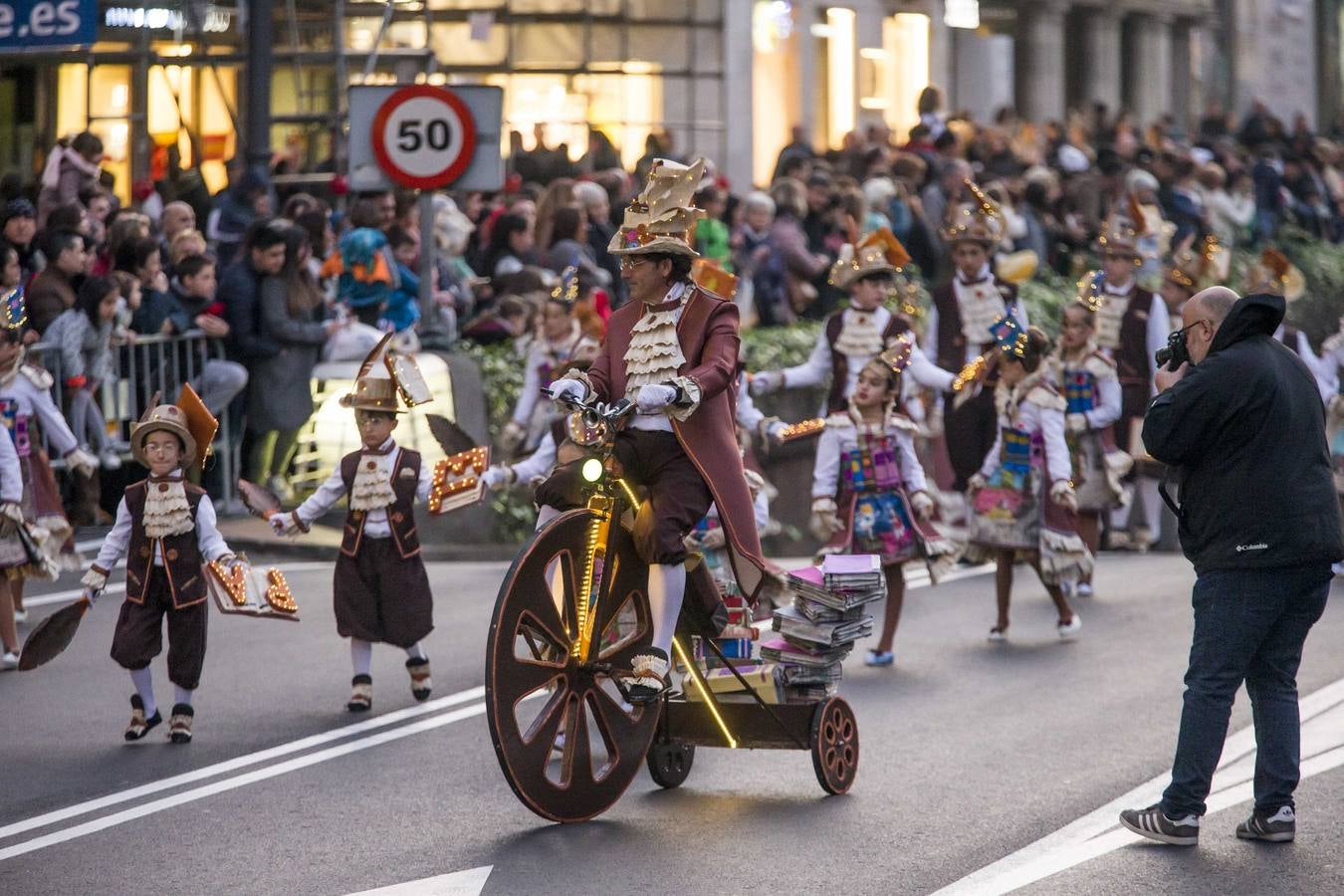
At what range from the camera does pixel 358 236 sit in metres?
16.0

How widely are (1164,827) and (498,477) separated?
4.04m

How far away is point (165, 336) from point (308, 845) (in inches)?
306

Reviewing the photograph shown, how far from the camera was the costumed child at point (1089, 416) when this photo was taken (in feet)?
48.0

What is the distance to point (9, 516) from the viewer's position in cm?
1105

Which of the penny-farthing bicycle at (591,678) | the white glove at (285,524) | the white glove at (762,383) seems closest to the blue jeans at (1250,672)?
the penny-farthing bicycle at (591,678)

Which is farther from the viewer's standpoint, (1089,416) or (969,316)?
(969,316)

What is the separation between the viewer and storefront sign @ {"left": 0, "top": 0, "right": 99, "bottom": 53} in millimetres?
12602

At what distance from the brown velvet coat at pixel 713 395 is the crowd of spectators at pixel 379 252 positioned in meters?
4.90

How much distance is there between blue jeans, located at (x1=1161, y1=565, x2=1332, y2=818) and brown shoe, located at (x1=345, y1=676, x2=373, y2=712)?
12.3 ft

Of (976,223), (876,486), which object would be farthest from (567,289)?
(976,223)

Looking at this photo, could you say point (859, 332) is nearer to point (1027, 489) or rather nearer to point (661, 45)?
point (1027, 489)

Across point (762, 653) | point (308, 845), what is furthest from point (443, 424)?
point (308, 845)

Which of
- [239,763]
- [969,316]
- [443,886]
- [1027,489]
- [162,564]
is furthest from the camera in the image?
[969,316]

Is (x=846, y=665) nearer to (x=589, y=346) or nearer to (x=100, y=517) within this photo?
(x=589, y=346)
